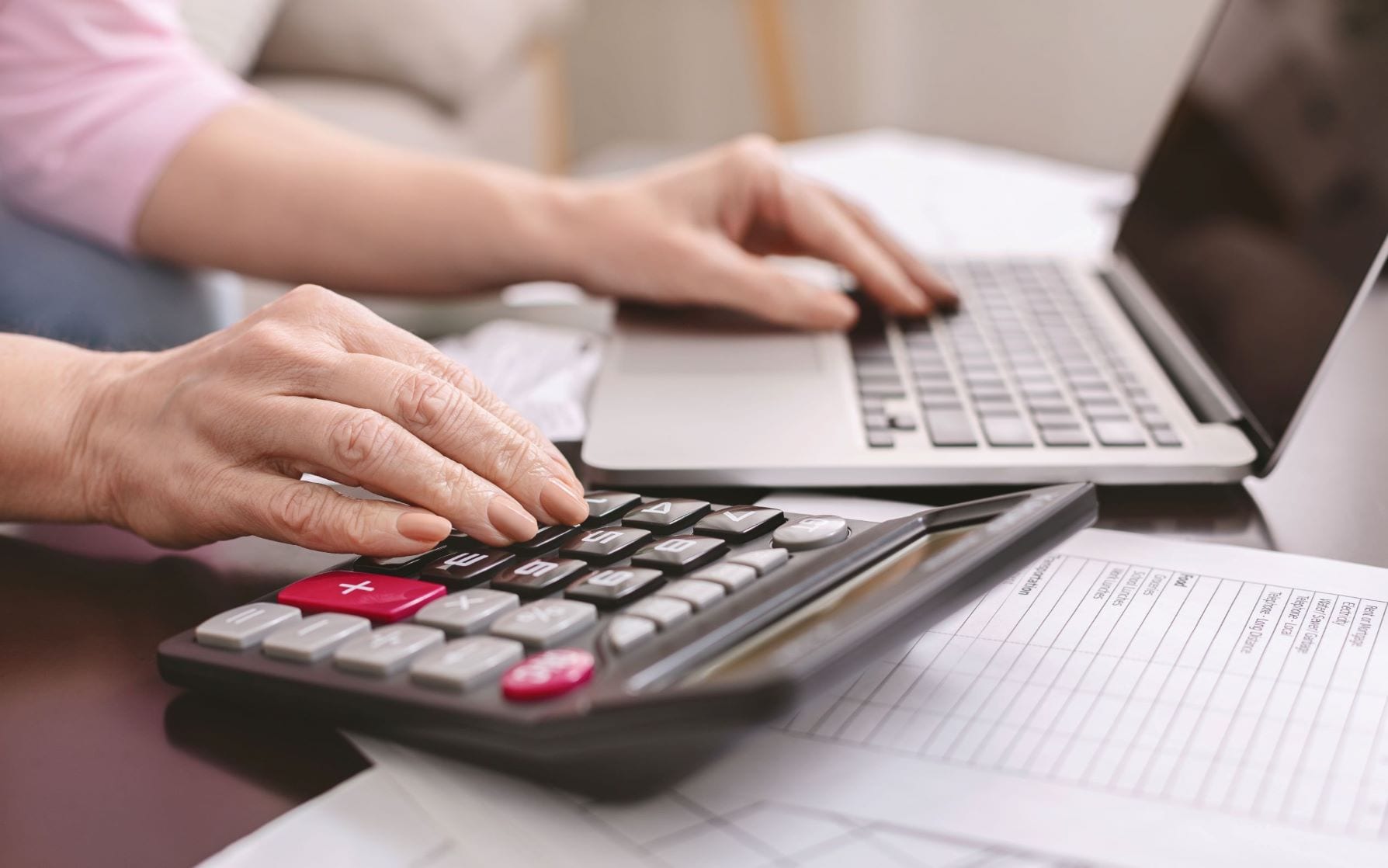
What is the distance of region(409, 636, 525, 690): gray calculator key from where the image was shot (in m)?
0.27

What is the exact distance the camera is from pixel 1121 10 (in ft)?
7.32

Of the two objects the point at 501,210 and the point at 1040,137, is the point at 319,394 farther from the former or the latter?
the point at 1040,137

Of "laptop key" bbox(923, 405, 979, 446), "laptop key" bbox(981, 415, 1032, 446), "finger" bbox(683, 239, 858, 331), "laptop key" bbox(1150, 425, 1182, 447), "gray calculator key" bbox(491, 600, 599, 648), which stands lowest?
"laptop key" bbox(1150, 425, 1182, 447)

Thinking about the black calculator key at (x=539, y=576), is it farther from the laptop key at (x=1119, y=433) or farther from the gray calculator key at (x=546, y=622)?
the laptop key at (x=1119, y=433)

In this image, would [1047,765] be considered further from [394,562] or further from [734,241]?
[734,241]

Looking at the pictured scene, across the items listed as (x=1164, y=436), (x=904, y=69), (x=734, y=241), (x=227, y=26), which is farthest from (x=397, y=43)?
(x=904, y=69)

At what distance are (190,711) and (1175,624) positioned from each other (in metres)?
0.28

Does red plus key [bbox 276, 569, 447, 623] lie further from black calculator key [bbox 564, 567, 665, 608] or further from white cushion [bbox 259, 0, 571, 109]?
white cushion [bbox 259, 0, 571, 109]

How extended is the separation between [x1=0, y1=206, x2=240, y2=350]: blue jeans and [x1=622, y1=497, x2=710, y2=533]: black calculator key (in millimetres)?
465

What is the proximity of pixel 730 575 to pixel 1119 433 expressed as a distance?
0.23 meters

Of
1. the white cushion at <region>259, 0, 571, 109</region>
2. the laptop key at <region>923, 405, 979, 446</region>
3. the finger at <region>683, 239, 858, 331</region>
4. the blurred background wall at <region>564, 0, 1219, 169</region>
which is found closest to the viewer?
the laptop key at <region>923, 405, 979, 446</region>

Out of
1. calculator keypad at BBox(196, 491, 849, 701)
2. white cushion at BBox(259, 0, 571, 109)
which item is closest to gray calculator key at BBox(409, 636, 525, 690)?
calculator keypad at BBox(196, 491, 849, 701)

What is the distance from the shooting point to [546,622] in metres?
0.29

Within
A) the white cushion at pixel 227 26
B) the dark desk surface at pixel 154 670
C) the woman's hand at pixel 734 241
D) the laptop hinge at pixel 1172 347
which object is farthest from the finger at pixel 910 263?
the white cushion at pixel 227 26
